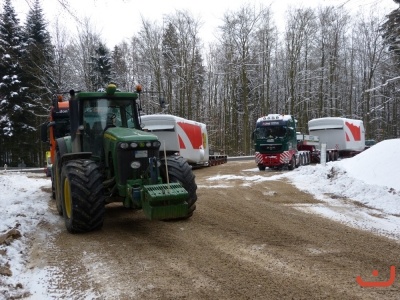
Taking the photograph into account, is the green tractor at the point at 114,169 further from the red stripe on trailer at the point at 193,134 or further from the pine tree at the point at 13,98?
the pine tree at the point at 13,98

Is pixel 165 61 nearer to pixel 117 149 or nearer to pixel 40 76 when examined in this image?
pixel 40 76

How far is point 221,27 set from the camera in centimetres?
3838

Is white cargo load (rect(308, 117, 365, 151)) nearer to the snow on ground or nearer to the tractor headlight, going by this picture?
the snow on ground

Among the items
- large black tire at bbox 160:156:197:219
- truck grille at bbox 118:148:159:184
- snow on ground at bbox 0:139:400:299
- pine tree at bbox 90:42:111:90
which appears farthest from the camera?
pine tree at bbox 90:42:111:90

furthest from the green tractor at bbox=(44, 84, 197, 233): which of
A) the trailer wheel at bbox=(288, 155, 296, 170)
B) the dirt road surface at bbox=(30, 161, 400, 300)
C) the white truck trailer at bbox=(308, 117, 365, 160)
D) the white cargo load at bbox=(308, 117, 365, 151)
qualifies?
the white cargo load at bbox=(308, 117, 365, 151)

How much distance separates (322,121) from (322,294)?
1009 inches

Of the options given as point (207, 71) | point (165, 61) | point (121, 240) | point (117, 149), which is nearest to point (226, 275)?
point (121, 240)

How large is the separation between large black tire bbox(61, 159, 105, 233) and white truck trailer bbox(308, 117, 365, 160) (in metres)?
22.8

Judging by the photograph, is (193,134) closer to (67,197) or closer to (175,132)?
(175,132)

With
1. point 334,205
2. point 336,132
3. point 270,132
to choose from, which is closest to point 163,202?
point 334,205

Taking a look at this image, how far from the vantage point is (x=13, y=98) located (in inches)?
1310

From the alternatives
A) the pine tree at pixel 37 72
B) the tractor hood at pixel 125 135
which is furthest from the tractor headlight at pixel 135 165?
the pine tree at pixel 37 72

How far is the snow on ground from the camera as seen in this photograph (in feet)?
16.6

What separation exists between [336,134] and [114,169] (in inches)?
933
